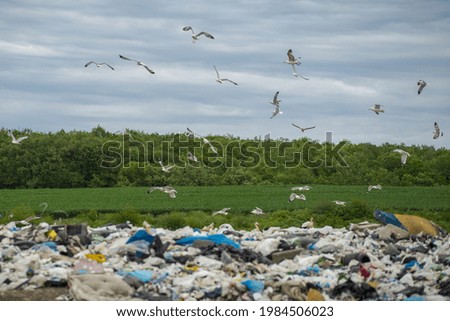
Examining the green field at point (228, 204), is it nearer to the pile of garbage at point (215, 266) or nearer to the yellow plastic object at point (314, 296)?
the pile of garbage at point (215, 266)

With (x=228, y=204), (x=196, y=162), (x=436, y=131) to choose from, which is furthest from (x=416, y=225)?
(x=196, y=162)

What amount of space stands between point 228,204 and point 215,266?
39.5 ft

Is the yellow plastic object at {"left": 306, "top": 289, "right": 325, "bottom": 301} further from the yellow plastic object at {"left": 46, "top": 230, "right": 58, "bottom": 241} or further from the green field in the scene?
the green field

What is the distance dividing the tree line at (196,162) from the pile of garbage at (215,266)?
16.0m

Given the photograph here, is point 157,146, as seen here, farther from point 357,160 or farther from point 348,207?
point 348,207

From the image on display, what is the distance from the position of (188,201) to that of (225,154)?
7696 millimetres

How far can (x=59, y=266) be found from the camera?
32.9 ft

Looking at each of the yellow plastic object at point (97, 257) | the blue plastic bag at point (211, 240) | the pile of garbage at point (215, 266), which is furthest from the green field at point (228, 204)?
the yellow plastic object at point (97, 257)

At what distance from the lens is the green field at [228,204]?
18.2 m

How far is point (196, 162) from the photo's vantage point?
96.8 feet

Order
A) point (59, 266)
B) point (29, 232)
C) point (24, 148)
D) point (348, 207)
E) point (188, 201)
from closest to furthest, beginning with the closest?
point (59, 266), point (29, 232), point (348, 207), point (188, 201), point (24, 148)

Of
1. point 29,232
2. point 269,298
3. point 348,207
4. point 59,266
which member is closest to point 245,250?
point 269,298

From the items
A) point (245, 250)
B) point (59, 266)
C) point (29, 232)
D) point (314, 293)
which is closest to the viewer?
point (314, 293)

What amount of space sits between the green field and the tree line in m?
1.92
